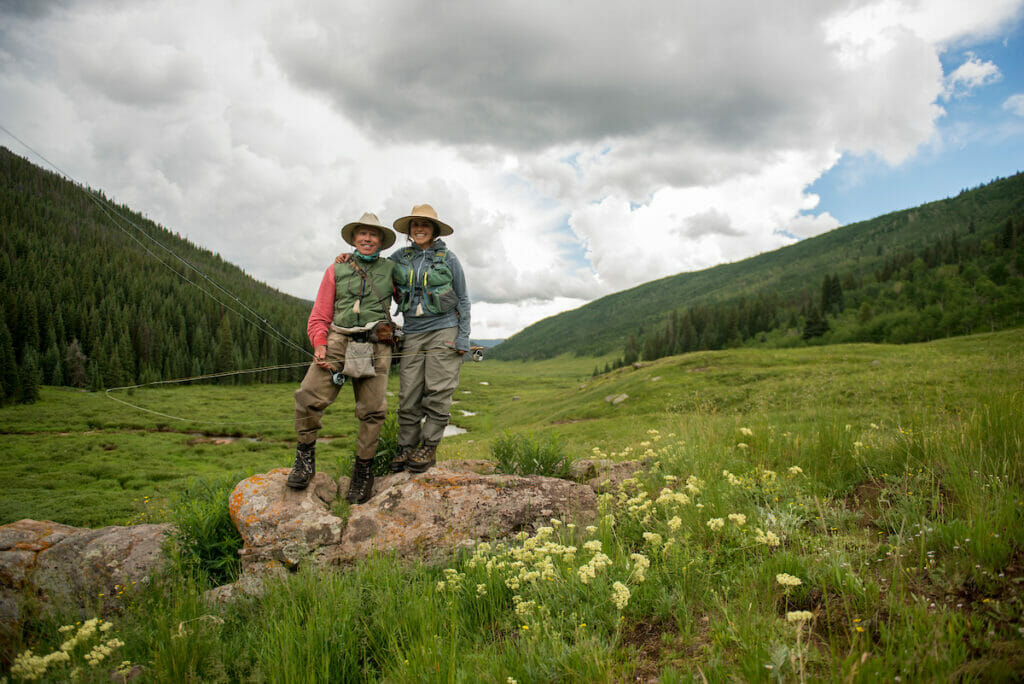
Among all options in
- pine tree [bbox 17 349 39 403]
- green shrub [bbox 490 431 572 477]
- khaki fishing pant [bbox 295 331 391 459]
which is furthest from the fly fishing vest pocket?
pine tree [bbox 17 349 39 403]

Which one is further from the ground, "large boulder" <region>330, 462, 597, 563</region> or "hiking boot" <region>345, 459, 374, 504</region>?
"hiking boot" <region>345, 459, 374, 504</region>

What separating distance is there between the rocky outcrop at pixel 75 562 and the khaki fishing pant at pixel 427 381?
346 centimetres

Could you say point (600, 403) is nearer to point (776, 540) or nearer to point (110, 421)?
point (776, 540)

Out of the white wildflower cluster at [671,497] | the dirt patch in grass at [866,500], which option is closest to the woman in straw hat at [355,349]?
the white wildflower cluster at [671,497]

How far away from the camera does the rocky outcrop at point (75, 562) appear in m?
5.02

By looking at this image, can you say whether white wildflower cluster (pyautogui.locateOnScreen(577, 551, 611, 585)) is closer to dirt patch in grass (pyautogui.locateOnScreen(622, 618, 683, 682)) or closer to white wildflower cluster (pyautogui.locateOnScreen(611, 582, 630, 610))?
white wildflower cluster (pyautogui.locateOnScreen(611, 582, 630, 610))

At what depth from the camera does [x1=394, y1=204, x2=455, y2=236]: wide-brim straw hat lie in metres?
6.31

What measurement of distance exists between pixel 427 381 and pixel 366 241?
7.40 ft

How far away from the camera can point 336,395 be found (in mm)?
5840

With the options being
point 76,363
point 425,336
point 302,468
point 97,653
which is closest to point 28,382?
point 76,363

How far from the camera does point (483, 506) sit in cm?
541

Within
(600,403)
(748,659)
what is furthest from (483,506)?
(600,403)

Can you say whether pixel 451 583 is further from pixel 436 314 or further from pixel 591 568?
pixel 436 314

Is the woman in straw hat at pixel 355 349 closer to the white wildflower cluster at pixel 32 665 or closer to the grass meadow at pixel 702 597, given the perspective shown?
the grass meadow at pixel 702 597
